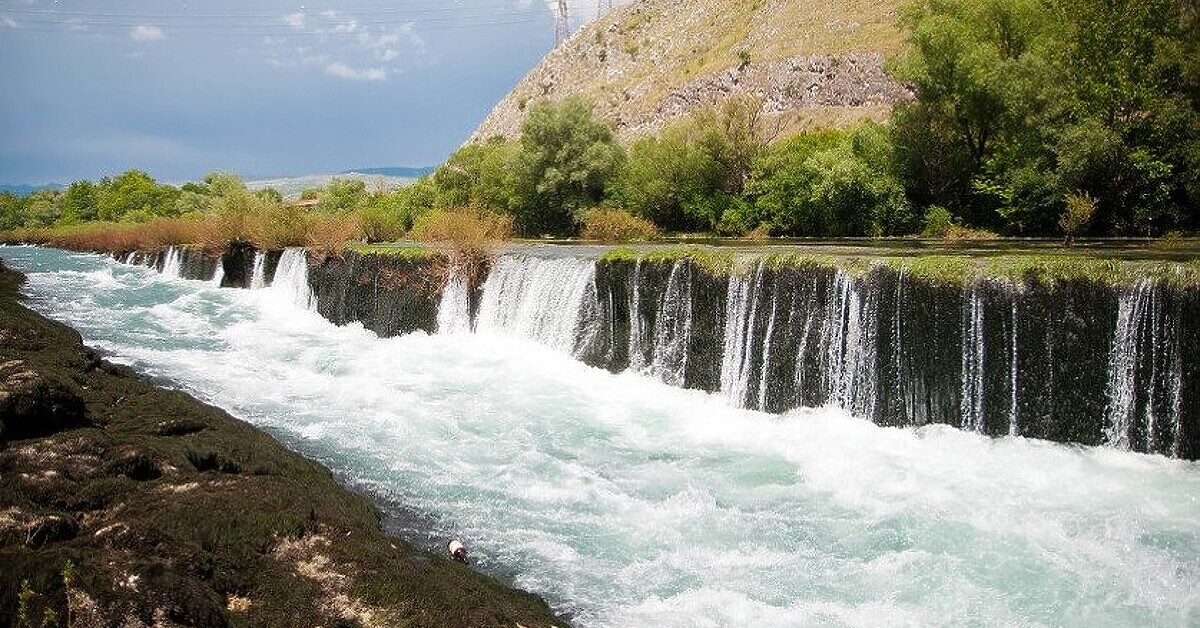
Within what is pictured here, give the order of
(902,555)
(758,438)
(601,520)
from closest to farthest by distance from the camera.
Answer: (902,555) < (601,520) < (758,438)

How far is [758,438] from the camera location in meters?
11.2

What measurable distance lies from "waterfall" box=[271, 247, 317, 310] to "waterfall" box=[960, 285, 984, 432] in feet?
69.4

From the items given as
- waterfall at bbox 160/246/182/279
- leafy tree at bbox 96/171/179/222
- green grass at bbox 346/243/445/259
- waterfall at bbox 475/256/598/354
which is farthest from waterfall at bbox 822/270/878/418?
leafy tree at bbox 96/171/179/222

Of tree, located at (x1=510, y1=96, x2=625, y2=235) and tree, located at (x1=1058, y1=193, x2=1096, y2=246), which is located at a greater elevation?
tree, located at (x1=510, y1=96, x2=625, y2=235)

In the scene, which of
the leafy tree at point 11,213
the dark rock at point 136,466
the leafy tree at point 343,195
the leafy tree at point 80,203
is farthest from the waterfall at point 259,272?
the leafy tree at point 11,213

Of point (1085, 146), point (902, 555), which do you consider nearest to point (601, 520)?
point (902, 555)

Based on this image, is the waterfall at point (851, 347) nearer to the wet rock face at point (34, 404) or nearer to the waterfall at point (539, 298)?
the waterfall at point (539, 298)

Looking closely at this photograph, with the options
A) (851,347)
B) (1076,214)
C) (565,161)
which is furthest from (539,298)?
(565,161)

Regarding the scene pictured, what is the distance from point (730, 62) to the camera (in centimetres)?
7712

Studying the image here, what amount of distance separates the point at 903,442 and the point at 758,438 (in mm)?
2055

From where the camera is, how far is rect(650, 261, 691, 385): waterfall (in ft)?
47.1

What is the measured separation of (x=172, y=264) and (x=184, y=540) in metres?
38.5

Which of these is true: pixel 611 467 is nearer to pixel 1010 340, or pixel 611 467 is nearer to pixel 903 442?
pixel 903 442

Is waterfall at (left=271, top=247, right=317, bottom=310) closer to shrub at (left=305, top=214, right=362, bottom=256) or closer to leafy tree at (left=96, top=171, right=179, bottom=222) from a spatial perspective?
shrub at (left=305, top=214, right=362, bottom=256)
